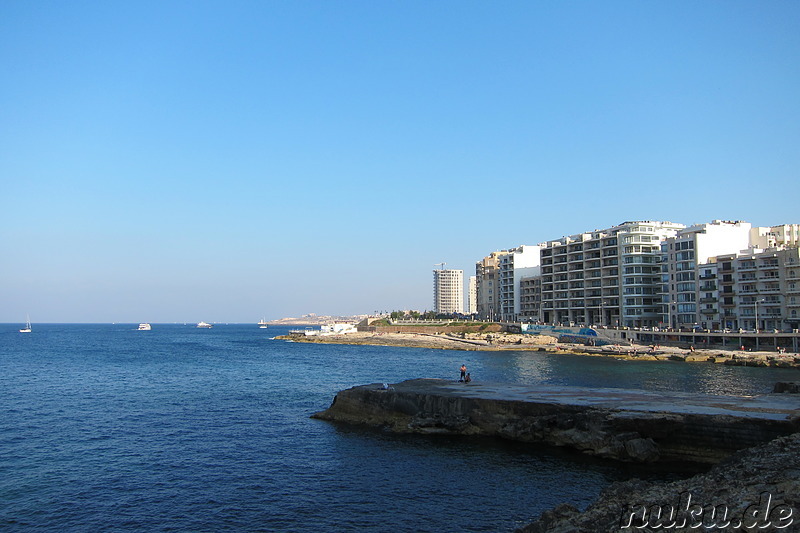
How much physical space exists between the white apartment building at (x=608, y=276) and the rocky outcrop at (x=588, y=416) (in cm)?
8783

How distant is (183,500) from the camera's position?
82.7 ft

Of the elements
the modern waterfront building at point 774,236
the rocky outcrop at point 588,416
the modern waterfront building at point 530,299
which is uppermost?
the modern waterfront building at point 774,236

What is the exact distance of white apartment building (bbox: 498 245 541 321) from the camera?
169 m

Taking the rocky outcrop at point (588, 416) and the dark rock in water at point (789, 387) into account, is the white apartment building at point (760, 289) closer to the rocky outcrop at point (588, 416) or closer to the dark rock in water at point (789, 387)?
the dark rock in water at point (789, 387)

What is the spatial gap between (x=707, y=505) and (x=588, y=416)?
15.5 meters

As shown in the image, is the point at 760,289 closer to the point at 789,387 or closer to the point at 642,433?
the point at 789,387

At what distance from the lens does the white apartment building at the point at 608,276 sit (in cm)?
12212

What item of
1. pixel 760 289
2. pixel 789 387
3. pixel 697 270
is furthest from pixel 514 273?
pixel 789 387

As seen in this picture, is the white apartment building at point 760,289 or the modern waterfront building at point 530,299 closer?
the white apartment building at point 760,289

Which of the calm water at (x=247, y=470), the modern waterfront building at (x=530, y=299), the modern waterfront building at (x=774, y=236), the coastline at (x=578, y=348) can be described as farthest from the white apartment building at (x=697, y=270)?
the calm water at (x=247, y=470)

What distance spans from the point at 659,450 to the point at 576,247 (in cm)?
11443

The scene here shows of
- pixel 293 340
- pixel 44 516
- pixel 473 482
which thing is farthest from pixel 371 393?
pixel 293 340

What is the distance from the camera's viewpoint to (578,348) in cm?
11038

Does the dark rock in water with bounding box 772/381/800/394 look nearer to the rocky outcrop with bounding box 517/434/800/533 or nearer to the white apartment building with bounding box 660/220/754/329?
the rocky outcrop with bounding box 517/434/800/533
